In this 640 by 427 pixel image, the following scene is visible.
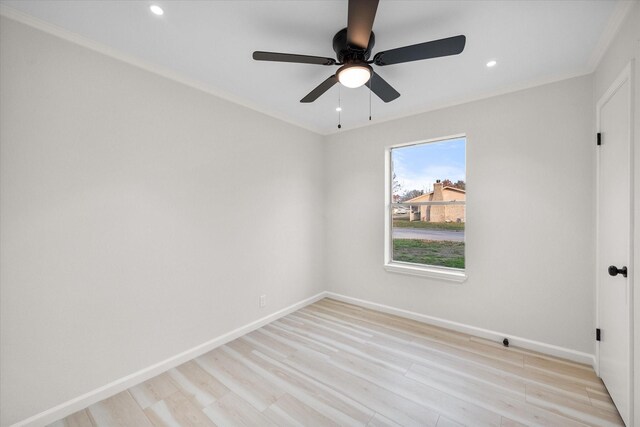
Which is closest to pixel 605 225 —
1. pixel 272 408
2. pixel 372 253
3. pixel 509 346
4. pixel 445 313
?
pixel 509 346

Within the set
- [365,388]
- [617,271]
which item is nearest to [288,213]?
[365,388]

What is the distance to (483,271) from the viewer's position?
2809 millimetres

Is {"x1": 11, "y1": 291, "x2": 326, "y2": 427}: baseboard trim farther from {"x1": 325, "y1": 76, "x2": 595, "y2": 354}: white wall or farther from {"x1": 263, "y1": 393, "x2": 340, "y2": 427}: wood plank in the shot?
{"x1": 325, "y1": 76, "x2": 595, "y2": 354}: white wall

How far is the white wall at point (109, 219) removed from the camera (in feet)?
5.36

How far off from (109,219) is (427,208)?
3.32 meters

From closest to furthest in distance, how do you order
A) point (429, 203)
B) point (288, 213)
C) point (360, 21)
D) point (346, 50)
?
1. point (360, 21)
2. point (346, 50)
3. point (429, 203)
4. point (288, 213)

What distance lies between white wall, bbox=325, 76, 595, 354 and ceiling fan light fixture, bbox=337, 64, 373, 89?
173 centimetres

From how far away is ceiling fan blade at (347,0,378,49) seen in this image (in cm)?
126

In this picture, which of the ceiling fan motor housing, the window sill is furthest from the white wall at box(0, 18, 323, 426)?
the window sill

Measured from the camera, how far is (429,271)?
316cm

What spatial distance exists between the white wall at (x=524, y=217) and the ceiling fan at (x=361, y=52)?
153 cm

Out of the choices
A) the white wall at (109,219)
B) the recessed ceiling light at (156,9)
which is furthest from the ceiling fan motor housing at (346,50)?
the white wall at (109,219)

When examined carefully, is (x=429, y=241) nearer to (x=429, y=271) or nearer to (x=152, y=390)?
(x=429, y=271)

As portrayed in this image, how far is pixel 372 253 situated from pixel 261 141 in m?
2.11
